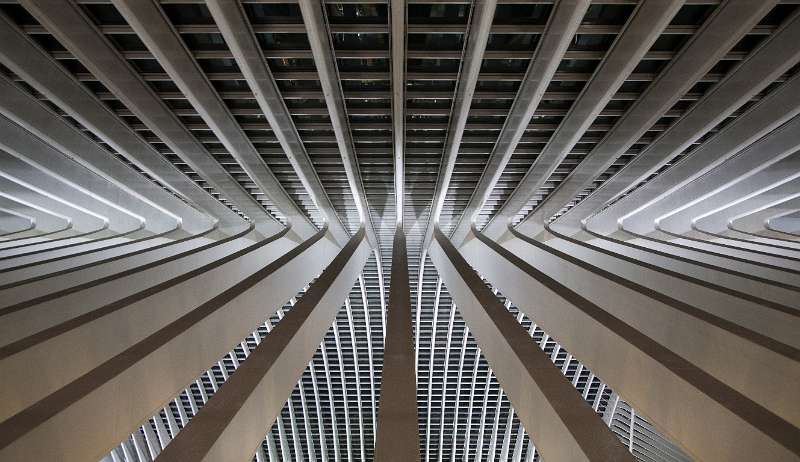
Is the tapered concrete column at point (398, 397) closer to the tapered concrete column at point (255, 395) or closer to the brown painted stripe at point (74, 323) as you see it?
the tapered concrete column at point (255, 395)

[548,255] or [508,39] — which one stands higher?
[508,39]

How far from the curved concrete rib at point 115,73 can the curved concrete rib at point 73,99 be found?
0.71m

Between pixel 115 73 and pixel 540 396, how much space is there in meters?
8.00

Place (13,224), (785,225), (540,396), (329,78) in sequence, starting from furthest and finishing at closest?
1. (13,224)
2. (785,225)
3. (329,78)
4. (540,396)

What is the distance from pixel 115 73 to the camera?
7.75 meters

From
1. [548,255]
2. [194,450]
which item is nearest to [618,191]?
[548,255]

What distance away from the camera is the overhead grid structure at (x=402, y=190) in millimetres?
4703

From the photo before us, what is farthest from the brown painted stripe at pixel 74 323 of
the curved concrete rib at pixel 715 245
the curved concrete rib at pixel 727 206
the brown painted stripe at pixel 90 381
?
the curved concrete rib at pixel 727 206

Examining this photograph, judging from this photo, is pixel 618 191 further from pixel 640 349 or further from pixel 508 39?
pixel 640 349

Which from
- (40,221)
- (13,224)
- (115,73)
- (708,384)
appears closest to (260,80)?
(115,73)

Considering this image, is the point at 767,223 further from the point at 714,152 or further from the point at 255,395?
the point at 255,395

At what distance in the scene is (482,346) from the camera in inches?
298

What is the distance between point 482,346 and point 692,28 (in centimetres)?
565

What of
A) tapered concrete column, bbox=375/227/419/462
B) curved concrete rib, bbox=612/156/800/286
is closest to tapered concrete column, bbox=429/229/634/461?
tapered concrete column, bbox=375/227/419/462
